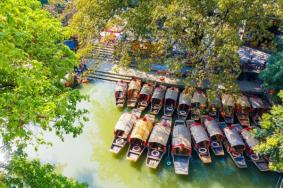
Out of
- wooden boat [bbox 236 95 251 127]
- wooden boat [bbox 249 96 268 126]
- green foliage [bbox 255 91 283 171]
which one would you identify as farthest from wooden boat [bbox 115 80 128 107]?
green foliage [bbox 255 91 283 171]

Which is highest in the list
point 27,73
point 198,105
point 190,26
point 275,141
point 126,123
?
point 27,73

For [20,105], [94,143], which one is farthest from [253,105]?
[20,105]

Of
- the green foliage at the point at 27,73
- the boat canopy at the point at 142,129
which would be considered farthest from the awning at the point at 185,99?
the green foliage at the point at 27,73

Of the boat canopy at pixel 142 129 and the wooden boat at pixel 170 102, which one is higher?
the wooden boat at pixel 170 102

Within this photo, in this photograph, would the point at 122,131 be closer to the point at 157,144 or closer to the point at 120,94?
the point at 157,144

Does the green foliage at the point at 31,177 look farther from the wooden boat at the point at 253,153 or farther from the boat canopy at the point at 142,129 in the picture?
the wooden boat at the point at 253,153

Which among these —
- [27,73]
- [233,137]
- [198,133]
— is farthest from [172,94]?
[27,73]
